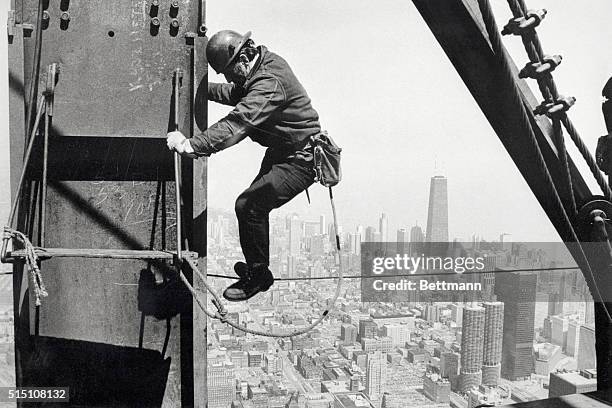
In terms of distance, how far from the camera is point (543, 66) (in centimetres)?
324

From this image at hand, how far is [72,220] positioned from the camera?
11.3 ft

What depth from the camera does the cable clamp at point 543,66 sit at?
10.6 feet

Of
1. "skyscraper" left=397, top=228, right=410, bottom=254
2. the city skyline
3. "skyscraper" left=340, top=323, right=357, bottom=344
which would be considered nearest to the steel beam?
"skyscraper" left=397, top=228, right=410, bottom=254

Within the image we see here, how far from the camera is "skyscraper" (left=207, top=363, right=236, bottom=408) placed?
1120cm

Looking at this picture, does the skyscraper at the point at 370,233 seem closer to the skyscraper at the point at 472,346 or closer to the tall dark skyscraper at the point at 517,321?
the tall dark skyscraper at the point at 517,321

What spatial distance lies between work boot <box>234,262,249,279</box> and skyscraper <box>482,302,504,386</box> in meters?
10.2

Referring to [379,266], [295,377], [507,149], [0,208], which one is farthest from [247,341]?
[507,149]

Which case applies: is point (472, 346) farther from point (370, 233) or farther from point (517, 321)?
point (370, 233)

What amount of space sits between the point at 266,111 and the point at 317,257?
5935 mm

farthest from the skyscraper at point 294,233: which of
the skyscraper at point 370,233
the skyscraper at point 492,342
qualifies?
the skyscraper at point 492,342

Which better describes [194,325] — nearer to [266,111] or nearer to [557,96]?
[266,111]

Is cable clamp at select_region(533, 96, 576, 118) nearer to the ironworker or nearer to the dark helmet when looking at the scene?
the ironworker

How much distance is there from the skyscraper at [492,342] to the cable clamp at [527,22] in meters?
10.6

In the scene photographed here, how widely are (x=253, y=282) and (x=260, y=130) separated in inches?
41.9
